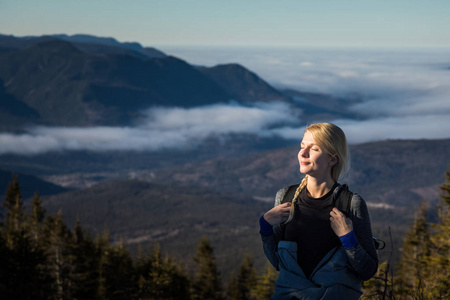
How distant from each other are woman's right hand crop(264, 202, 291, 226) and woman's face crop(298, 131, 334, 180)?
1.77 feet

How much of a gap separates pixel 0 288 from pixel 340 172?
125ft

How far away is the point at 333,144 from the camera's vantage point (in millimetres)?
7062

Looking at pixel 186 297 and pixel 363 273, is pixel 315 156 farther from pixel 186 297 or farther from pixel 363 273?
pixel 186 297

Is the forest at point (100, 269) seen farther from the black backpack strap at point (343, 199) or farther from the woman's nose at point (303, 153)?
the woman's nose at point (303, 153)

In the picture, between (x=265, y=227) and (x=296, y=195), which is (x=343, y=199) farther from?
(x=265, y=227)

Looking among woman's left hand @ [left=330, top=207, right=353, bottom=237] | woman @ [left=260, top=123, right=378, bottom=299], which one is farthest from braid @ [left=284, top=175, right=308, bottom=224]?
woman's left hand @ [left=330, top=207, right=353, bottom=237]

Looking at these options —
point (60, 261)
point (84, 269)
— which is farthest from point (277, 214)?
point (84, 269)

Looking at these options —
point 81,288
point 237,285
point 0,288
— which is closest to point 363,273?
point 0,288

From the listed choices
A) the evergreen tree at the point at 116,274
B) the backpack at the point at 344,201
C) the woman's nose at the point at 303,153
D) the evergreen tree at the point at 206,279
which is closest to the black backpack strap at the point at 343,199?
the backpack at the point at 344,201

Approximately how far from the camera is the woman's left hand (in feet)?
21.9

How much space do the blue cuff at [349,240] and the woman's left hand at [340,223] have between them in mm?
42

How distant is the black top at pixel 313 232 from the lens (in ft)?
23.1

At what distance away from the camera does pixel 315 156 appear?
708 centimetres

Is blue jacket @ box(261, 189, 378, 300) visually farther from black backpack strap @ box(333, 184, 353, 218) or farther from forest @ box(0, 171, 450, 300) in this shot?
forest @ box(0, 171, 450, 300)
